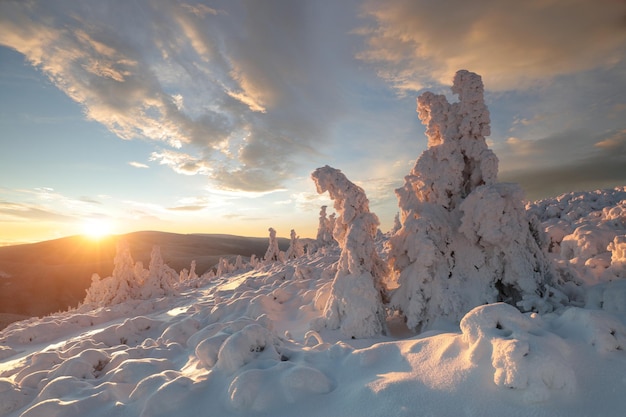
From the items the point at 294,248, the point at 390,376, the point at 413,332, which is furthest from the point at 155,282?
the point at 390,376

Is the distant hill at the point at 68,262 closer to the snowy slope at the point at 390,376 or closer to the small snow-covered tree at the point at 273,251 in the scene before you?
the small snow-covered tree at the point at 273,251

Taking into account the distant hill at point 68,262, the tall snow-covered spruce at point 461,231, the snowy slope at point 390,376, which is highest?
the tall snow-covered spruce at point 461,231

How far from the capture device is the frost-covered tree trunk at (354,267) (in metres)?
10.9

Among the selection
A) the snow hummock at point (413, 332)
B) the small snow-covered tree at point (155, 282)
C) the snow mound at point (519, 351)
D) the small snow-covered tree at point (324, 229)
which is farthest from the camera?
the small snow-covered tree at point (324, 229)

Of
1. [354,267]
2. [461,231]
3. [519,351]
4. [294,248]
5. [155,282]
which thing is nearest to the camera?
[519,351]

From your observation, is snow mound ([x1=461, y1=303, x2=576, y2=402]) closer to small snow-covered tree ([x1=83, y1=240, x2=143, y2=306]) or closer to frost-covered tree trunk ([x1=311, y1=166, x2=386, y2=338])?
frost-covered tree trunk ([x1=311, y1=166, x2=386, y2=338])

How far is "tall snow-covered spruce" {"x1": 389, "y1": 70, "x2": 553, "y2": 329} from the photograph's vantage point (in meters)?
11.0

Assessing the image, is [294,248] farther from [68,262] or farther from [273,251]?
[68,262]

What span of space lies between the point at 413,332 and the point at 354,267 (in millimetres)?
3392

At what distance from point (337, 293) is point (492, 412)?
7594mm

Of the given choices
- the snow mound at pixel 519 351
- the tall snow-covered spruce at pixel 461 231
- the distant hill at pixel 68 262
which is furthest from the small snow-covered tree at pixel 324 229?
the snow mound at pixel 519 351

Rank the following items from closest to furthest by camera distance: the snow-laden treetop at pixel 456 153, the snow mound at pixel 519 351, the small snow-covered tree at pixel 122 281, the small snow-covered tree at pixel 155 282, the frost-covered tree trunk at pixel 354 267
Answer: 1. the snow mound at pixel 519 351
2. the frost-covered tree trunk at pixel 354 267
3. the snow-laden treetop at pixel 456 153
4. the small snow-covered tree at pixel 122 281
5. the small snow-covered tree at pixel 155 282

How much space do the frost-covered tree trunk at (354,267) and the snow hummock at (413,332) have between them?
0.05 m

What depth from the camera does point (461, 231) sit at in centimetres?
1191
